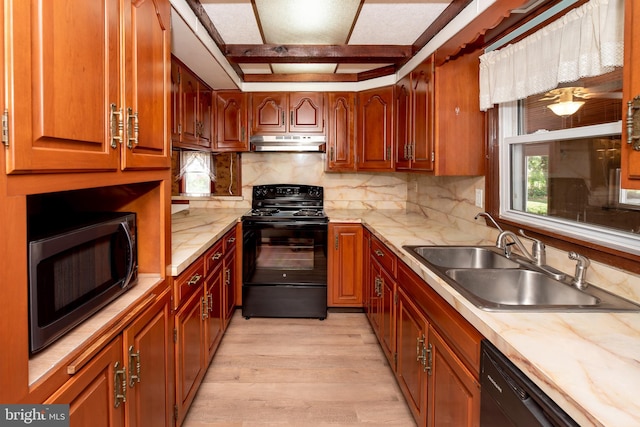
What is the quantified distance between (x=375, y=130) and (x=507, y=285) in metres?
2.26

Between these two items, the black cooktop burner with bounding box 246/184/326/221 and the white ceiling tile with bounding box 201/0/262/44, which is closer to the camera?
the white ceiling tile with bounding box 201/0/262/44

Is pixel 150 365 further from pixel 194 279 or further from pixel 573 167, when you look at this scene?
pixel 573 167

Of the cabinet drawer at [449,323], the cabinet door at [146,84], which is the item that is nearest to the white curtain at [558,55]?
the cabinet drawer at [449,323]

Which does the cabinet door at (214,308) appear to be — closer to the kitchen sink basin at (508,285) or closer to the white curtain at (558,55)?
the kitchen sink basin at (508,285)

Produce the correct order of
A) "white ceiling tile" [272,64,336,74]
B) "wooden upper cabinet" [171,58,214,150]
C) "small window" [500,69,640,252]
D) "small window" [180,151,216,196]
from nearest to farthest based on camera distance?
"small window" [500,69,640,252], "wooden upper cabinet" [171,58,214,150], "white ceiling tile" [272,64,336,74], "small window" [180,151,216,196]

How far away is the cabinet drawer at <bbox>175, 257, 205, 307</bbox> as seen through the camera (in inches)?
76.4

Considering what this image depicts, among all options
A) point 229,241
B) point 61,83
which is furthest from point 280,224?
point 61,83

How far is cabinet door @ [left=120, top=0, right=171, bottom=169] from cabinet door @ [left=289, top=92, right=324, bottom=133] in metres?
2.24

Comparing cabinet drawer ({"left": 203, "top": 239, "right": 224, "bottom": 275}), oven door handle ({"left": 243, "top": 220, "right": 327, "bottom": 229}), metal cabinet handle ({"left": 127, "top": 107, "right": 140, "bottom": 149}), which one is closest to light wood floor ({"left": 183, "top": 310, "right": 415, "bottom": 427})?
cabinet drawer ({"left": 203, "top": 239, "right": 224, "bottom": 275})

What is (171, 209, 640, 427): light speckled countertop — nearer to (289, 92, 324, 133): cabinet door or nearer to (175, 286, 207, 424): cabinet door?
(175, 286, 207, 424): cabinet door

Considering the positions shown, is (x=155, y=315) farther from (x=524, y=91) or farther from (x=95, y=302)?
(x=524, y=91)

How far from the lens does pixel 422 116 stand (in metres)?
2.91

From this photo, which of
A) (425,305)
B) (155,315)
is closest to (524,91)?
(425,305)

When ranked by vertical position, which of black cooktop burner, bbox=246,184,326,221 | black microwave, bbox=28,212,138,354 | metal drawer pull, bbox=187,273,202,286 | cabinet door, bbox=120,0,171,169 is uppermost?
cabinet door, bbox=120,0,171,169
